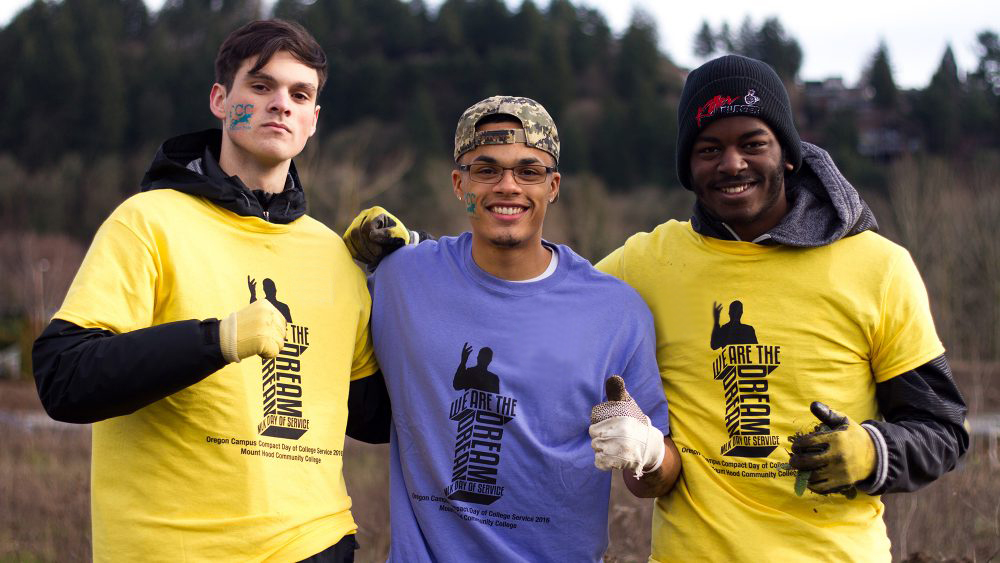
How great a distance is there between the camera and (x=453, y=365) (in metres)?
3.62

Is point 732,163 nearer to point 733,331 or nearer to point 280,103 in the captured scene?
point 733,331

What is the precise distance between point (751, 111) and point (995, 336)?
20.9 meters

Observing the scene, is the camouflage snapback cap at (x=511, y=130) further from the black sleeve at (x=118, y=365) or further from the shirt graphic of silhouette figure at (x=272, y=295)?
the black sleeve at (x=118, y=365)

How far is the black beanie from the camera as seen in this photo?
3.66 meters

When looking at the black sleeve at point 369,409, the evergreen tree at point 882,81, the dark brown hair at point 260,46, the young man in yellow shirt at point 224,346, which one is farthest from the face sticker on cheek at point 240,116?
the evergreen tree at point 882,81

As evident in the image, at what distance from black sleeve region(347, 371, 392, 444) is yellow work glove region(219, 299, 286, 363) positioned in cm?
79

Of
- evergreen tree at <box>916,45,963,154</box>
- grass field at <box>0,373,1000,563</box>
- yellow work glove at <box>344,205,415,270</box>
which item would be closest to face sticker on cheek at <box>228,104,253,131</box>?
yellow work glove at <box>344,205,415,270</box>

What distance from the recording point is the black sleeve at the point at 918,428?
3.34m

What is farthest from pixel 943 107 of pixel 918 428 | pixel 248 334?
pixel 248 334

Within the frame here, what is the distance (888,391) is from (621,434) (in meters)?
1.05

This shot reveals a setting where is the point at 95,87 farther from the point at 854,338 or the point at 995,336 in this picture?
the point at 854,338

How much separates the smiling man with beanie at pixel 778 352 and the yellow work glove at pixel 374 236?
1105 millimetres

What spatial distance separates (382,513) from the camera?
27.9ft

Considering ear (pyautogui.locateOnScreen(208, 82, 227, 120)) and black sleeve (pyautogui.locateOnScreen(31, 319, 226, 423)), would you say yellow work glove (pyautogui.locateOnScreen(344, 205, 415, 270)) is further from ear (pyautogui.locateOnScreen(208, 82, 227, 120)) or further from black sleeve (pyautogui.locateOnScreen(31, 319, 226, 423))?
black sleeve (pyautogui.locateOnScreen(31, 319, 226, 423))
